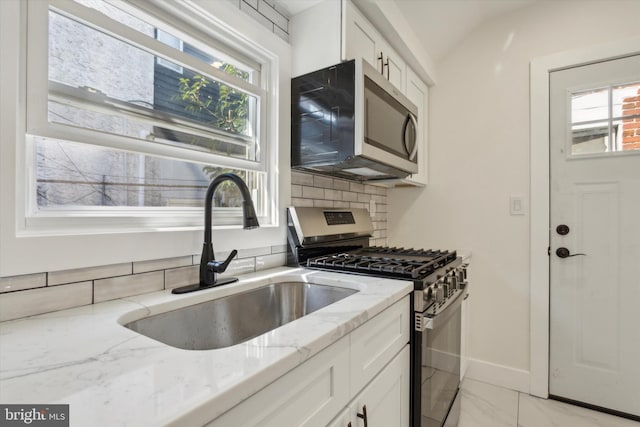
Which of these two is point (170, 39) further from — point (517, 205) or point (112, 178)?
point (517, 205)

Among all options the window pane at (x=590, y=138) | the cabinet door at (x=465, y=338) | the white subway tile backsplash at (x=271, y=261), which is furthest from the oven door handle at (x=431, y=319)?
the window pane at (x=590, y=138)

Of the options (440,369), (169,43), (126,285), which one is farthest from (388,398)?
(169,43)

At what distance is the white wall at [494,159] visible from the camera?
85.4 inches

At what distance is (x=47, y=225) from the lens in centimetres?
91

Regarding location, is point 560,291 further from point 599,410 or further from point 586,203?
point 599,410

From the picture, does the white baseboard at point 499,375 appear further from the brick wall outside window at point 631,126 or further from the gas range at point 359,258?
the brick wall outside window at point 631,126

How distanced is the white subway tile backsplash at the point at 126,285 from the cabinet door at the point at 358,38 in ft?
4.11

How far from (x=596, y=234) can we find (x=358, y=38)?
6.30 ft

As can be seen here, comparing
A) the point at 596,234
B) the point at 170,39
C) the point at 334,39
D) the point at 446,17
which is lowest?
the point at 596,234

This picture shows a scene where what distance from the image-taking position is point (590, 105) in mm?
2037

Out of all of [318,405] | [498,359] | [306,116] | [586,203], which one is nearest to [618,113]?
[586,203]

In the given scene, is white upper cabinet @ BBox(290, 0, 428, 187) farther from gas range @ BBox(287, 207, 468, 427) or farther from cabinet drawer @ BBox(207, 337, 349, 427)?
cabinet drawer @ BBox(207, 337, 349, 427)

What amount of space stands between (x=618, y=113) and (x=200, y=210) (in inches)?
101

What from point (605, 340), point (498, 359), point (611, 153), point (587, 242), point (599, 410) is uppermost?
point (611, 153)
